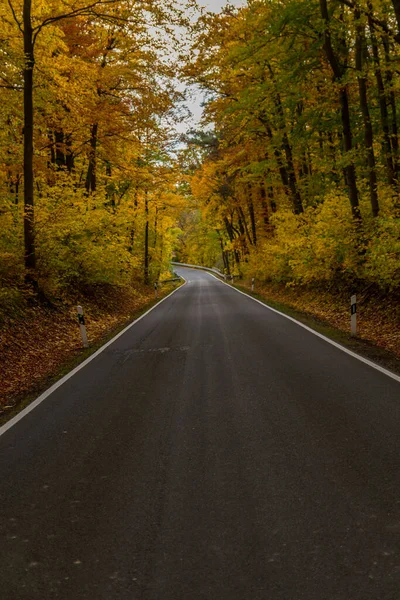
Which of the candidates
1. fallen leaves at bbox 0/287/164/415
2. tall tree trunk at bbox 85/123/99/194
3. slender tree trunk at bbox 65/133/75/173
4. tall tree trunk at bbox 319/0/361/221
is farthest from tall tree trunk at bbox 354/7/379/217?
slender tree trunk at bbox 65/133/75/173

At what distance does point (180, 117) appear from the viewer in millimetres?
17453

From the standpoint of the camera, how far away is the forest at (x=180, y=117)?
38.3 ft

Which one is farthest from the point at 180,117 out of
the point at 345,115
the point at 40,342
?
the point at 40,342

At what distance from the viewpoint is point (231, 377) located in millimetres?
6656

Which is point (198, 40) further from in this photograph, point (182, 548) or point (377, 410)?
point (182, 548)

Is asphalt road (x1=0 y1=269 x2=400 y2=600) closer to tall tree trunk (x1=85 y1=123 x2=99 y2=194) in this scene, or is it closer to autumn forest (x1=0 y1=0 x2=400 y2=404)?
autumn forest (x1=0 y1=0 x2=400 y2=404)

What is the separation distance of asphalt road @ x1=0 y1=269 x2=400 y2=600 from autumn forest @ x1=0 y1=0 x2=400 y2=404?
5.60m

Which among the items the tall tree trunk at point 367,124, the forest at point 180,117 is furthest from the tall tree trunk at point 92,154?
the tall tree trunk at point 367,124

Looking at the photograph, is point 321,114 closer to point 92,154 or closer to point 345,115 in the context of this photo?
point 345,115

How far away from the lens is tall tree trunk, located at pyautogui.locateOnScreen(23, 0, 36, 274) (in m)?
11.2

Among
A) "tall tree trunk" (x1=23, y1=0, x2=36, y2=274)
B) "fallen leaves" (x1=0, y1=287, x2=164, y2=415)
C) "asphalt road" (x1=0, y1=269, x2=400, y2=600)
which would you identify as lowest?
"asphalt road" (x1=0, y1=269, x2=400, y2=600)

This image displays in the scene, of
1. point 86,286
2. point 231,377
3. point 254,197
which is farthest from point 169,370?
point 254,197

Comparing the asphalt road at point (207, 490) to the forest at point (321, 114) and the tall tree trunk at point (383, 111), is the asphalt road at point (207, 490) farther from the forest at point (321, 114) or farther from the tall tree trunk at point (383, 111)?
the tall tree trunk at point (383, 111)

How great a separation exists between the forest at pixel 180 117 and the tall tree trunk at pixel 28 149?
0.04 m
